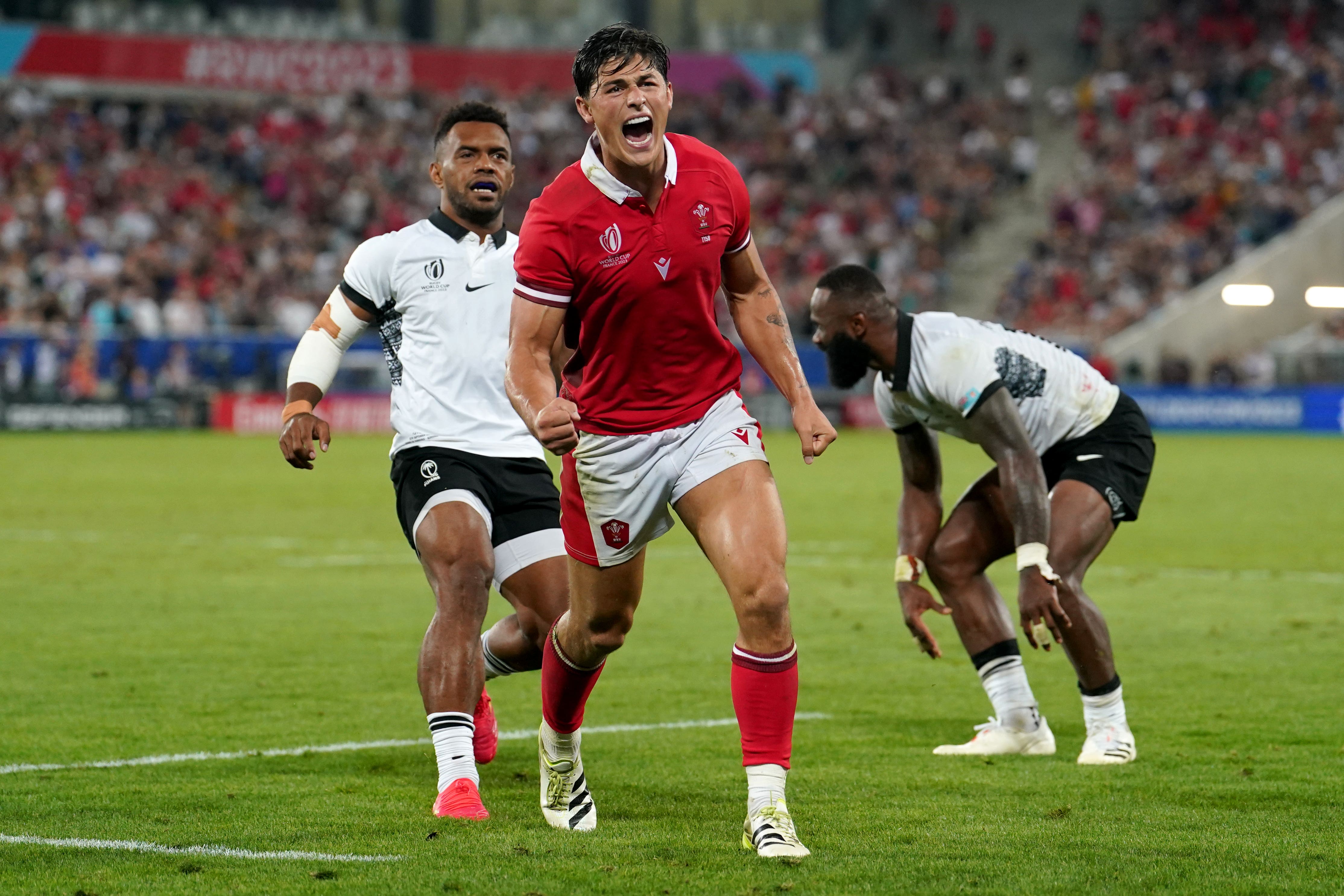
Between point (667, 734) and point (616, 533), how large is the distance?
228 cm

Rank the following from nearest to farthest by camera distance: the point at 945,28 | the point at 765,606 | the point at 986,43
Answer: the point at 765,606
the point at 986,43
the point at 945,28

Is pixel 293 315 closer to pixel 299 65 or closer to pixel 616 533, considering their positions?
pixel 299 65

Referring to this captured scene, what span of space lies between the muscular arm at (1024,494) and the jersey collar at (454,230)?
1.98m

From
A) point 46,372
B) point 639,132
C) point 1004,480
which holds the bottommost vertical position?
point 46,372

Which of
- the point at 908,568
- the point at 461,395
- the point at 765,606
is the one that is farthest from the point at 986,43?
the point at 765,606

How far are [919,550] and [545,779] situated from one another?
94.0 inches

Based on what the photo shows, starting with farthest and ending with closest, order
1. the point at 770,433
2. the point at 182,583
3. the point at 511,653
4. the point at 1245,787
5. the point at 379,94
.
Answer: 1. the point at 379,94
2. the point at 770,433
3. the point at 182,583
4. the point at 511,653
5. the point at 1245,787

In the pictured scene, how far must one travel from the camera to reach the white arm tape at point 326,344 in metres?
6.97

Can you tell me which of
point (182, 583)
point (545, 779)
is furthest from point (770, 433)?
point (545, 779)

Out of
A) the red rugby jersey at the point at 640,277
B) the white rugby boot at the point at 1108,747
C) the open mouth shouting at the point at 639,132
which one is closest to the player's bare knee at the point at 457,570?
the red rugby jersey at the point at 640,277

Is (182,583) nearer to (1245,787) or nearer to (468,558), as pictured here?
(468,558)

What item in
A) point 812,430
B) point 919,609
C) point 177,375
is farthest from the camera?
point 177,375

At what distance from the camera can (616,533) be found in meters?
5.82

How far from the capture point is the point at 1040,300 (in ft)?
125
